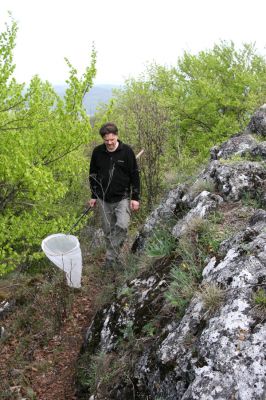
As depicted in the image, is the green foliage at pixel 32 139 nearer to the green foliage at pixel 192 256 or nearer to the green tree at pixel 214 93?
the green foliage at pixel 192 256

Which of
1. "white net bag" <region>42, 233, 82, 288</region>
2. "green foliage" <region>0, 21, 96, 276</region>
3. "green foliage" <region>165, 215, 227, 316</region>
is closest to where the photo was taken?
"green foliage" <region>165, 215, 227, 316</region>

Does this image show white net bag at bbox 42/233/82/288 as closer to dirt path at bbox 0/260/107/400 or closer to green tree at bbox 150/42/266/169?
dirt path at bbox 0/260/107/400

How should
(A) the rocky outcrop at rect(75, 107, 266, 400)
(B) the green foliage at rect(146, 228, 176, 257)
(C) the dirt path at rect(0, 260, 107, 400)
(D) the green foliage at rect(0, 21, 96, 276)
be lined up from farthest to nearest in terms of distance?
(D) the green foliage at rect(0, 21, 96, 276), (B) the green foliage at rect(146, 228, 176, 257), (C) the dirt path at rect(0, 260, 107, 400), (A) the rocky outcrop at rect(75, 107, 266, 400)

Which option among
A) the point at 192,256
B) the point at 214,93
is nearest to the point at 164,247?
the point at 192,256

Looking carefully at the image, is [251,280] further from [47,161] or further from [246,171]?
[47,161]

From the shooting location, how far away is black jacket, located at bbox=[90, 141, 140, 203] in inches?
217

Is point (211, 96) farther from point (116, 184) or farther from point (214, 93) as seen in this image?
point (116, 184)

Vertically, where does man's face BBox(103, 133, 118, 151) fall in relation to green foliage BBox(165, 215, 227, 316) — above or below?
above

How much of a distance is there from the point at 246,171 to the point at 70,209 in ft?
27.0

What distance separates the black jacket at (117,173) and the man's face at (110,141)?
74 millimetres

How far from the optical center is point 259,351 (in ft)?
7.78

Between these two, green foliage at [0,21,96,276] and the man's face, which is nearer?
the man's face

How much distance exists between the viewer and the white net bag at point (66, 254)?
5031 mm

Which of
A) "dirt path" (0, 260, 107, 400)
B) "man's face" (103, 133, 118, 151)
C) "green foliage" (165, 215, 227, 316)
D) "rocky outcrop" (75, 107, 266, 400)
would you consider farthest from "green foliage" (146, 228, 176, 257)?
"man's face" (103, 133, 118, 151)
